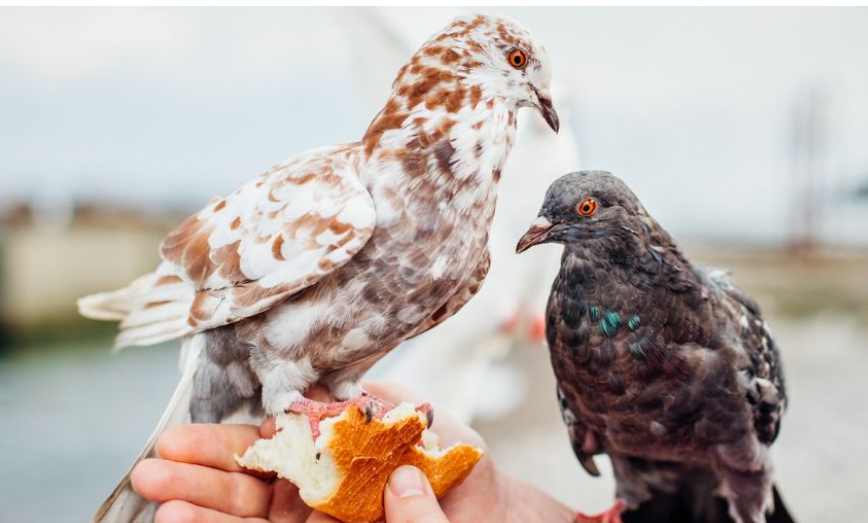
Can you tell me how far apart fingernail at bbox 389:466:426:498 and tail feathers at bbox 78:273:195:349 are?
11.2 inches

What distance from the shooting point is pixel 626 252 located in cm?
85

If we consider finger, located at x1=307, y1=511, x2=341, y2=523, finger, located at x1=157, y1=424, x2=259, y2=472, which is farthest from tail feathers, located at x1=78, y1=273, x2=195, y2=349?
finger, located at x1=307, y1=511, x2=341, y2=523

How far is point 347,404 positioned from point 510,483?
0.46 metres

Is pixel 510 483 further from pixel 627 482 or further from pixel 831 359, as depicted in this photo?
pixel 831 359

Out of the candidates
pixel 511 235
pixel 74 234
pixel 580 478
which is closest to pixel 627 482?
pixel 511 235

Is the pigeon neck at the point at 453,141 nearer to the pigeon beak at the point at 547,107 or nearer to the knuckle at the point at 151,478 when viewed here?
the pigeon beak at the point at 547,107

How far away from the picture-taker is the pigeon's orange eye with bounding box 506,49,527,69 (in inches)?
28.1

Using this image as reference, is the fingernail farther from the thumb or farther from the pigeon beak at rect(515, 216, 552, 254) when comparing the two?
the pigeon beak at rect(515, 216, 552, 254)

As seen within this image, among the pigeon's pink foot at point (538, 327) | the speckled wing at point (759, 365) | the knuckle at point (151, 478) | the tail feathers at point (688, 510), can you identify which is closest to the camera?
the knuckle at point (151, 478)

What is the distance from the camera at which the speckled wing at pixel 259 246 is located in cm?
72

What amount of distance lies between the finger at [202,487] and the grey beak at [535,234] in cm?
47

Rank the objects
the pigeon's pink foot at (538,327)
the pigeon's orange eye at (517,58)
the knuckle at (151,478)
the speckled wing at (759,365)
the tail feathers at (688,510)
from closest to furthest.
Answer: the pigeon's orange eye at (517,58), the knuckle at (151,478), the speckled wing at (759,365), the tail feathers at (688,510), the pigeon's pink foot at (538,327)

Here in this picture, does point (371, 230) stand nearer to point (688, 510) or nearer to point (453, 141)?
point (453, 141)

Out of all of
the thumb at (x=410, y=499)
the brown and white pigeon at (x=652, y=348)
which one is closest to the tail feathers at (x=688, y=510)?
the brown and white pigeon at (x=652, y=348)
